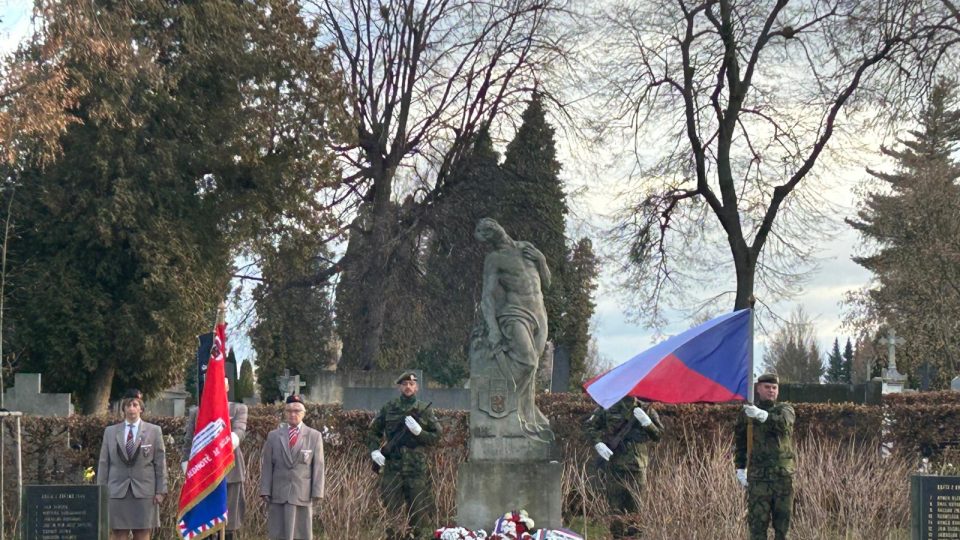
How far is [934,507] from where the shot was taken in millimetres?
11016

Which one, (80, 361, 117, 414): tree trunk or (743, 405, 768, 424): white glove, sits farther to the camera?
(80, 361, 117, 414): tree trunk

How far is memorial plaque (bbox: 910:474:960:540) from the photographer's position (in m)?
11.0

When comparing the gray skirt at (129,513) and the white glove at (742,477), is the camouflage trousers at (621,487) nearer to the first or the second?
the white glove at (742,477)

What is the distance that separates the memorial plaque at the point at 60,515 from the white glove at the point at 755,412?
5672 millimetres

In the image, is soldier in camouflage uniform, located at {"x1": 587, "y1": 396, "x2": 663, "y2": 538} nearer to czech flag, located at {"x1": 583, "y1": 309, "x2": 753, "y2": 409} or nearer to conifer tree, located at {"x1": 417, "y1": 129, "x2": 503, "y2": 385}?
czech flag, located at {"x1": 583, "y1": 309, "x2": 753, "y2": 409}

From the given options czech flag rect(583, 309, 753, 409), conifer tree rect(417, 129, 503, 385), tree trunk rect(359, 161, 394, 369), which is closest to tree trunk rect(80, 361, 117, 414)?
tree trunk rect(359, 161, 394, 369)

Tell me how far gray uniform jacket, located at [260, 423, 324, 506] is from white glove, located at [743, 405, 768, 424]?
388 cm

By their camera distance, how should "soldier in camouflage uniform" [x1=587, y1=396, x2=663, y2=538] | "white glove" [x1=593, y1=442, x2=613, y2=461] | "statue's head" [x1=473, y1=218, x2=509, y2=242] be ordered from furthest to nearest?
"soldier in camouflage uniform" [x1=587, y1=396, x2=663, y2=538] < "white glove" [x1=593, y1=442, x2=613, y2=461] < "statue's head" [x1=473, y1=218, x2=509, y2=242]

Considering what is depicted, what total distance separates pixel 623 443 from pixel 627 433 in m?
0.12

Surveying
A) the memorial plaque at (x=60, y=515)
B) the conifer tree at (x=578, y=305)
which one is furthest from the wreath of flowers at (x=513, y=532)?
the conifer tree at (x=578, y=305)

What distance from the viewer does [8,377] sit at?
1010 inches

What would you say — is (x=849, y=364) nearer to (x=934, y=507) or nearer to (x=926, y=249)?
(x=926, y=249)

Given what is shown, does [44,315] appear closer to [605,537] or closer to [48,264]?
[48,264]

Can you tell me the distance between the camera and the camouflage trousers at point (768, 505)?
11953 mm
